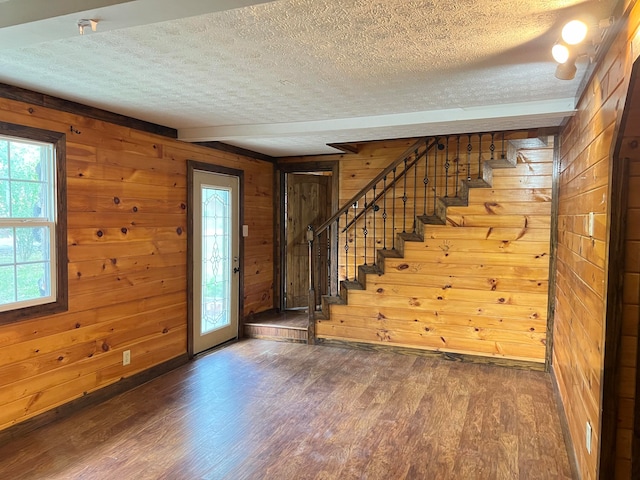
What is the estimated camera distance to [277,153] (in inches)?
222

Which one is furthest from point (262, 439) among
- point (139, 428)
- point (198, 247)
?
point (198, 247)

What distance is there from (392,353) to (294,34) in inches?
143

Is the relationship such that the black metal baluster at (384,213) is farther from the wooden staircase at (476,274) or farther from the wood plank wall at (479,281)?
→ the wood plank wall at (479,281)

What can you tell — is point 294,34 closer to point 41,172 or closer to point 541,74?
point 541,74

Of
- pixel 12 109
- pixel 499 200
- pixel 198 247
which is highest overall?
pixel 12 109

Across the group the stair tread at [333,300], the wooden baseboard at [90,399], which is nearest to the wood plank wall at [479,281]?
the stair tread at [333,300]

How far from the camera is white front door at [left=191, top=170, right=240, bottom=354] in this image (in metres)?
4.56

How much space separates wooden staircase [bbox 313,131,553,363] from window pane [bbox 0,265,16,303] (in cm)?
313

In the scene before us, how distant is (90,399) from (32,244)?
1290 mm

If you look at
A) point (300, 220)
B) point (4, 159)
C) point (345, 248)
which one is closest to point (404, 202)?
point (345, 248)

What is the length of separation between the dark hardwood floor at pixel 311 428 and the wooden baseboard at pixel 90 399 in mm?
62

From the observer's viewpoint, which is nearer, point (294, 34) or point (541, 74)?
point (294, 34)

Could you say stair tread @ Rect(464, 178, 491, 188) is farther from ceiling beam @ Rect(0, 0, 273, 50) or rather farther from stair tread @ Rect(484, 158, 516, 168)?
ceiling beam @ Rect(0, 0, 273, 50)

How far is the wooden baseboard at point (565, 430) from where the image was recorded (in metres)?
2.53
